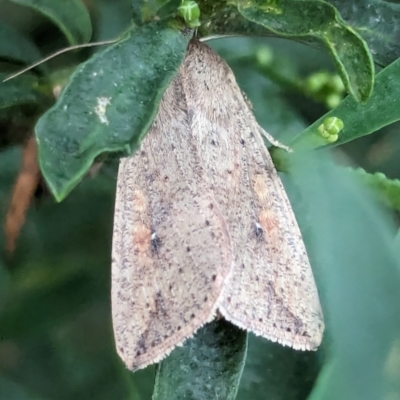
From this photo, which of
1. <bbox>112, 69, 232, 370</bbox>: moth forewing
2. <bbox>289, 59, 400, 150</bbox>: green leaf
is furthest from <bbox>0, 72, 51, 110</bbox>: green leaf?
<bbox>289, 59, 400, 150</bbox>: green leaf

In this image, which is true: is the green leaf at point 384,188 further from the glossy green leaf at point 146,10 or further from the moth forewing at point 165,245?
the glossy green leaf at point 146,10

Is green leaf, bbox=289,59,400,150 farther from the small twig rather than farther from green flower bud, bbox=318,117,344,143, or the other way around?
the small twig

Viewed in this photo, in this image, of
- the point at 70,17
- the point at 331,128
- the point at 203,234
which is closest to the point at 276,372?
the point at 203,234

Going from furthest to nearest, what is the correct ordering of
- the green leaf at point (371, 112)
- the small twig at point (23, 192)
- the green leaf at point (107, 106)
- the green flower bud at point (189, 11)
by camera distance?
1. the small twig at point (23, 192)
2. the green leaf at point (371, 112)
3. the green flower bud at point (189, 11)
4. the green leaf at point (107, 106)

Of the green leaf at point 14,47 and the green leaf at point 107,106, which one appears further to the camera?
the green leaf at point 14,47

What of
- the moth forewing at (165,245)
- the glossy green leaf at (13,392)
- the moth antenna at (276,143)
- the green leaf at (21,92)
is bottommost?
the glossy green leaf at (13,392)

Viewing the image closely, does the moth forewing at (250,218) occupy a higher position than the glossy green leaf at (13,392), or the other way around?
the moth forewing at (250,218)

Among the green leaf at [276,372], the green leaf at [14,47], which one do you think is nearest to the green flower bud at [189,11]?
the green leaf at [14,47]
